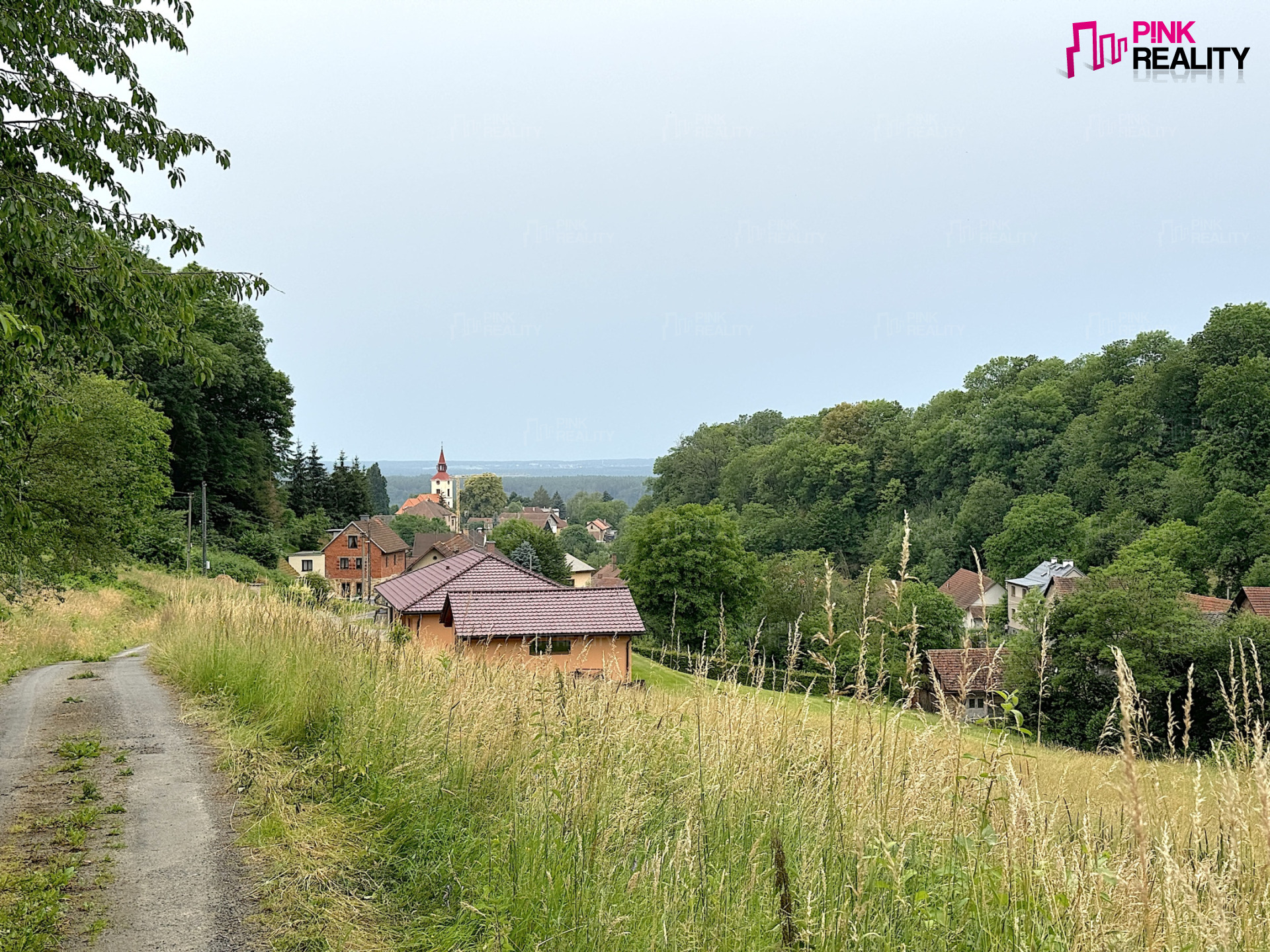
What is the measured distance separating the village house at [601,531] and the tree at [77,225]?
Result: 178924mm

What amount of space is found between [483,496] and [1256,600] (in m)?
133

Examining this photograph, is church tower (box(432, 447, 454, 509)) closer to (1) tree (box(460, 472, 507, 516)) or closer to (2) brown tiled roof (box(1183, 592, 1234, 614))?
(1) tree (box(460, 472, 507, 516))

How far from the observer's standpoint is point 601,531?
192m

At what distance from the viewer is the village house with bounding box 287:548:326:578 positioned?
62406 millimetres

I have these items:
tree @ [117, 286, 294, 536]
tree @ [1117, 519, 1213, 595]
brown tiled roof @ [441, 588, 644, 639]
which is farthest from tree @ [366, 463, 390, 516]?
brown tiled roof @ [441, 588, 644, 639]

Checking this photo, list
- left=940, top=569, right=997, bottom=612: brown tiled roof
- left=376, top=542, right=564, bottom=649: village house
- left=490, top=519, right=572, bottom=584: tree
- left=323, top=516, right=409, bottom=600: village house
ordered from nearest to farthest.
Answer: left=376, top=542, right=564, bottom=649: village house
left=323, top=516, right=409, bottom=600: village house
left=490, top=519, right=572, bottom=584: tree
left=940, top=569, right=997, bottom=612: brown tiled roof

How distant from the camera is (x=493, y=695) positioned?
586cm

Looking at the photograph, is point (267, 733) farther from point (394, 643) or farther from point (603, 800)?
point (603, 800)

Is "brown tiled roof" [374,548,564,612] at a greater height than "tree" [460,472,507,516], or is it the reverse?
"tree" [460,472,507,516]

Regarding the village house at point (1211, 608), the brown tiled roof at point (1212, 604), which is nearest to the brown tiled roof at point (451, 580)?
the village house at point (1211, 608)

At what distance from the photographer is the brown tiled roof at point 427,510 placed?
134500mm

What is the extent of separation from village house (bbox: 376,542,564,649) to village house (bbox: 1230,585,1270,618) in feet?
95.9

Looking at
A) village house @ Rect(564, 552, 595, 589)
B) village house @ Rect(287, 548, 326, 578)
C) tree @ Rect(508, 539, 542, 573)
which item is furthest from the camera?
village house @ Rect(564, 552, 595, 589)

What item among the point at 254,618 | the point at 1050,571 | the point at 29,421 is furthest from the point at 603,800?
the point at 1050,571
